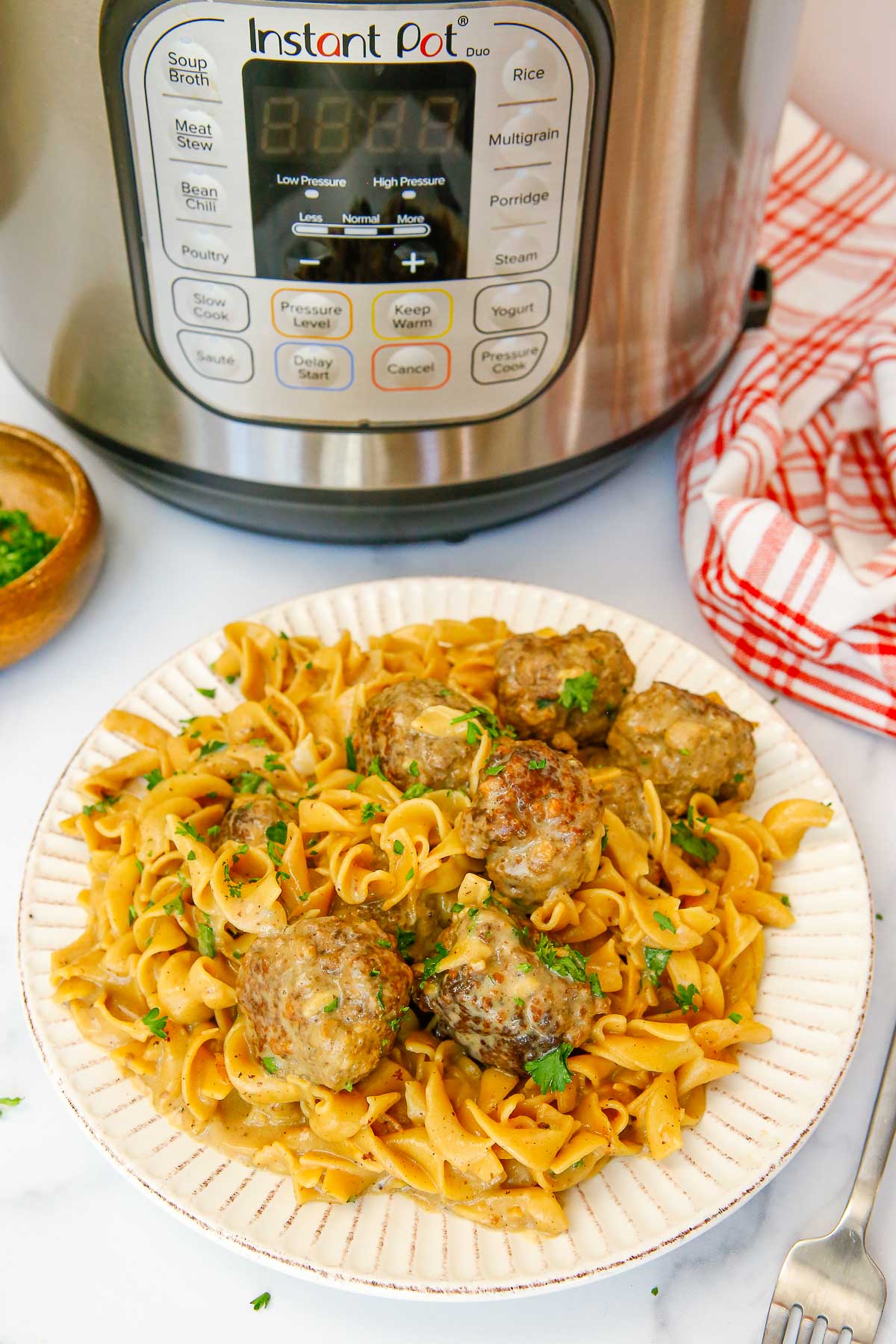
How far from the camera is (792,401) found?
2.51m

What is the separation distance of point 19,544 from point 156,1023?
101 centimetres

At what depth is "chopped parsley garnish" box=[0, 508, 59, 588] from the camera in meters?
2.11

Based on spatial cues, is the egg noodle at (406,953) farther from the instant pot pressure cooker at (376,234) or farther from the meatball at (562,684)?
→ the instant pot pressure cooker at (376,234)

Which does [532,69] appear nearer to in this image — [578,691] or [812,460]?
[578,691]

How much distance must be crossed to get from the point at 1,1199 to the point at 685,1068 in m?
0.86

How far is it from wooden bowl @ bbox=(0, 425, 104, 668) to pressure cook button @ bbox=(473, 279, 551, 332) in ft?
2.60

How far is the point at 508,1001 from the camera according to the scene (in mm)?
1409

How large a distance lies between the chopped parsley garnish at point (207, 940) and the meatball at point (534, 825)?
14.6 inches

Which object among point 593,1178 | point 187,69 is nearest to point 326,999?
point 593,1178

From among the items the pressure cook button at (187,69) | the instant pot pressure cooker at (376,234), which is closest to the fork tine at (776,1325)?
the instant pot pressure cooker at (376,234)

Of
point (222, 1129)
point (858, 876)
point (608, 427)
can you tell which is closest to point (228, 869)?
point (222, 1129)

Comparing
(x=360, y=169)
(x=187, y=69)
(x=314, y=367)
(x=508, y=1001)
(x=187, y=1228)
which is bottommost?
(x=187, y=1228)

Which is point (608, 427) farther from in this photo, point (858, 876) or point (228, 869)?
point (228, 869)

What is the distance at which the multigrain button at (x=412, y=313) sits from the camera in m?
1.74
